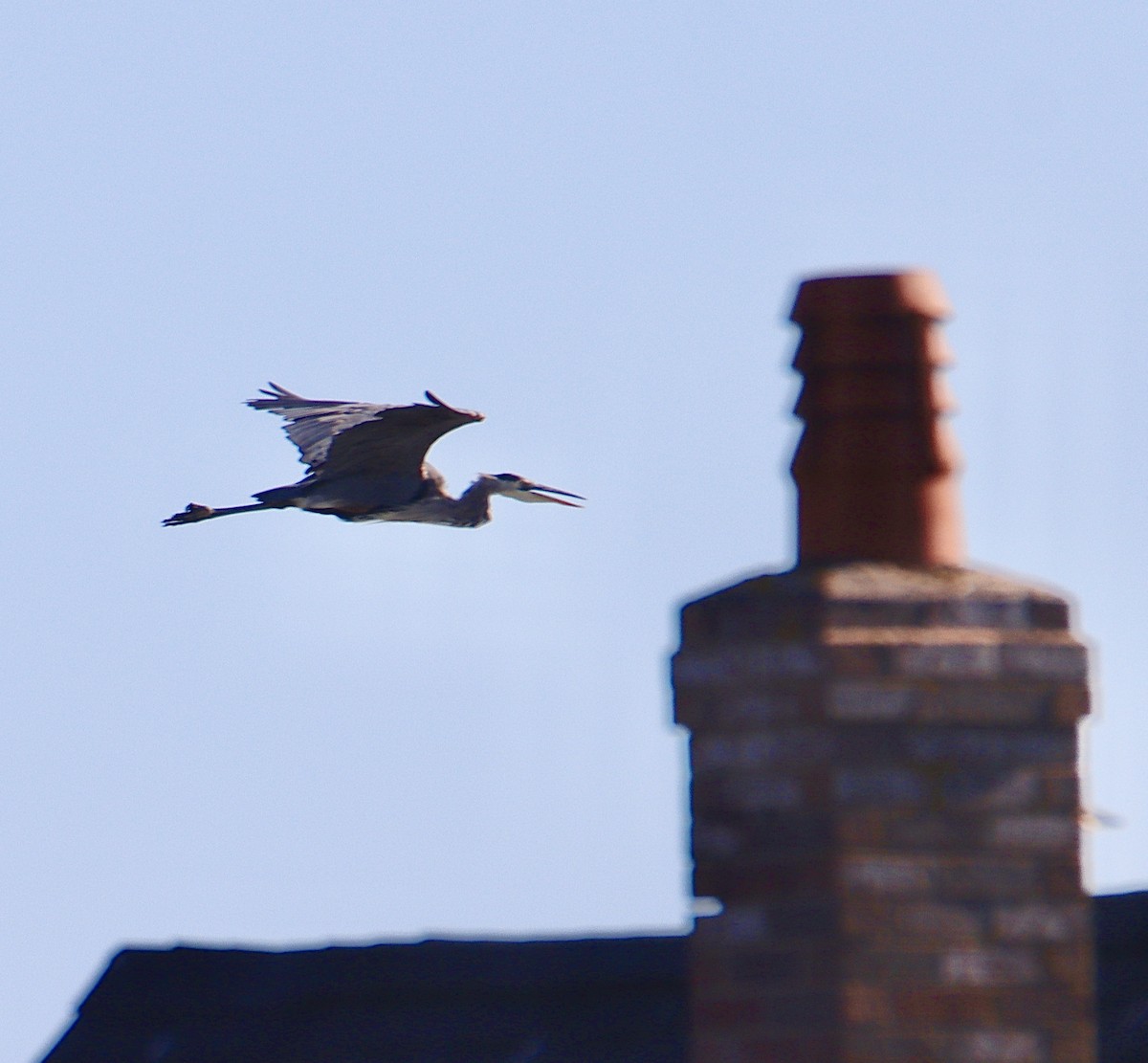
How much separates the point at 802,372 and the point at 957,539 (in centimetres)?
→ 53

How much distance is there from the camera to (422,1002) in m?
9.15

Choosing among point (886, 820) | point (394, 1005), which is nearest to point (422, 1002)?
point (394, 1005)

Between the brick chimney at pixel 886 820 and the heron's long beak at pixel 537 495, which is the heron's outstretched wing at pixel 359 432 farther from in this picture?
the brick chimney at pixel 886 820

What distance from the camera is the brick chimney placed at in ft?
18.0

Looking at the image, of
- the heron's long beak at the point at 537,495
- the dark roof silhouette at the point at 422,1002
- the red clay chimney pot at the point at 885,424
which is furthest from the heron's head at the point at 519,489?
the red clay chimney pot at the point at 885,424

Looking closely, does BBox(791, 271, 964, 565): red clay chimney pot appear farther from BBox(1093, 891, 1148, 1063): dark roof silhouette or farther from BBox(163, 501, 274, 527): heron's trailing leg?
BBox(163, 501, 274, 527): heron's trailing leg

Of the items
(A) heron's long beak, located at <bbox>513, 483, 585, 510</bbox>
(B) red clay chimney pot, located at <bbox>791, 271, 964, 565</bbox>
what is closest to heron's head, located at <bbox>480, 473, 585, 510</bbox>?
(A) heron's long beak, located at <bbox>513, 483, 585, 510</bbox>

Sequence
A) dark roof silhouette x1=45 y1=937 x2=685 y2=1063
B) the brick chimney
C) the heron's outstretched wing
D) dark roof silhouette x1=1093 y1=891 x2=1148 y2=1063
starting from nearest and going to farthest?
the brick chimney < dark roof silhouette x1=1093 y1=891 x2=1148 y2=1063 < dark roof silhouette x1=45 y1=937 x2=685 y2=1063 < the heron's outstretched wing

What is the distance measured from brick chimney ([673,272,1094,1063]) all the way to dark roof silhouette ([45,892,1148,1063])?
234 centimetres

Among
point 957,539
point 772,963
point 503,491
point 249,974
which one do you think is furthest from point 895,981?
point 503,491

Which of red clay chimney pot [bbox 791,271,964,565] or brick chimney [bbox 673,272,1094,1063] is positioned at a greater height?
red clay chimney pot [bbox 791,271,964,565]

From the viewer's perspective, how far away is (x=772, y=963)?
220 inches

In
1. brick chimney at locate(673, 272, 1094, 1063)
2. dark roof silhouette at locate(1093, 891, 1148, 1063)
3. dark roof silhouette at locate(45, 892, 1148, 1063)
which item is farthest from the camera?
dark roof silhouette at locate(45, 892, 1148, 1063)

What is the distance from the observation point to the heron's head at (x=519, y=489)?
43.9ft
